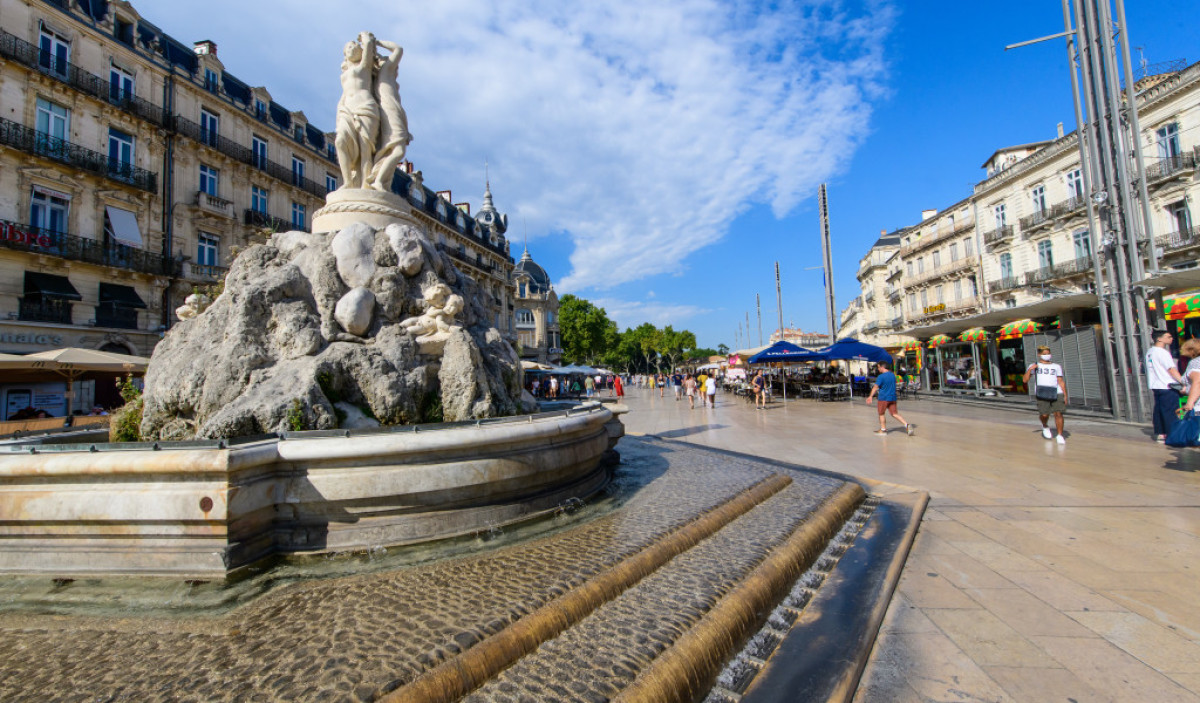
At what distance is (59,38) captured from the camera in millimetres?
17188

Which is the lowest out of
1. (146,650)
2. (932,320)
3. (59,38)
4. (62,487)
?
(146,650)

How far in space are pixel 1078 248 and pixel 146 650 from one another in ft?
111

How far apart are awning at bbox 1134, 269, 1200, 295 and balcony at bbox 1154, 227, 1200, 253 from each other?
14.7m

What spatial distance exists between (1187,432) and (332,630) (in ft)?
25.3

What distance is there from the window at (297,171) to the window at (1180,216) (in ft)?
127

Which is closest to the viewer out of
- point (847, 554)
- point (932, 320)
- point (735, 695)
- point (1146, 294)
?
point (735, 695)

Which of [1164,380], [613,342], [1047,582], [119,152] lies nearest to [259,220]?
[119,152]

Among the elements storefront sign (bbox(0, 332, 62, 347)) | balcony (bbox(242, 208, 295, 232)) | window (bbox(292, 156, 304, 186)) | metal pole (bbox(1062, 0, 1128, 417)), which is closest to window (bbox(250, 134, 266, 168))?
window (bbox(292, 156, 304, 186))

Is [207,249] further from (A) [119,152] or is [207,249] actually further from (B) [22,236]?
(B) [22,236]

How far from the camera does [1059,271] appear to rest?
81.1 ft

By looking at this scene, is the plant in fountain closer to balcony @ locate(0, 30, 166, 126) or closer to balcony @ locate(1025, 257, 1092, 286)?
balcony @ locate(0, 30, 166, 126)

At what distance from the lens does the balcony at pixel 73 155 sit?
15438mm

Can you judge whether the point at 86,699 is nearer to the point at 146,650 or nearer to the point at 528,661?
the point at 146,650

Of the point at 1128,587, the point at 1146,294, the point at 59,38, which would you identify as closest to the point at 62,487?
the point at 1128,587
